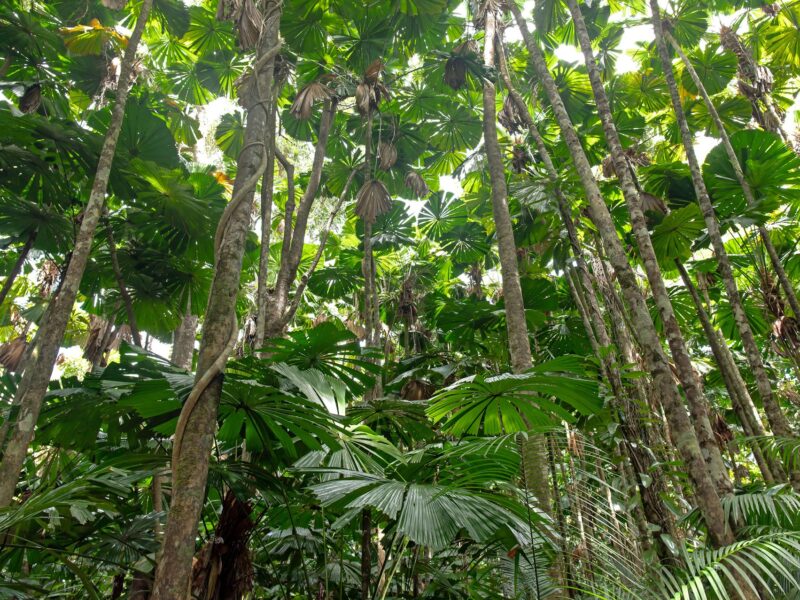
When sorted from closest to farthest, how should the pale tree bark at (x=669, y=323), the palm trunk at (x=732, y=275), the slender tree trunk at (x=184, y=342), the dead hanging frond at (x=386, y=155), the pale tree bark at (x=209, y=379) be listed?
1. the pale tree bark at (x=209, y=379)
2. the pale tree bark at (x=669, y=323)
3. the palm trunk at (x=732, y=275)
4. the slender tree trunk at (x=184, y=342)
5. the dead hanging frond at (x=386, y=155)

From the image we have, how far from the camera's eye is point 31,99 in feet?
17.1

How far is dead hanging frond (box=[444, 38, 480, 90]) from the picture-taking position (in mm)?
6203

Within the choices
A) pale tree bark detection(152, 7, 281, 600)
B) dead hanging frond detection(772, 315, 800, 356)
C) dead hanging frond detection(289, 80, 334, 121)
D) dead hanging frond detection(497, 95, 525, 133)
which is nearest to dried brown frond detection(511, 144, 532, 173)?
dead hanging frond detection(497, 95, 525, 133)

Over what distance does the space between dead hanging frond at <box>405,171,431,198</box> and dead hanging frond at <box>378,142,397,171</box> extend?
51 cm

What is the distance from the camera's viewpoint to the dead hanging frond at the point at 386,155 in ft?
25.4

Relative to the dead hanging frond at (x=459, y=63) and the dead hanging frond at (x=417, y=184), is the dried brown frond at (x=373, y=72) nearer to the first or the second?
the dead hanging frond at (x=459, y=63)

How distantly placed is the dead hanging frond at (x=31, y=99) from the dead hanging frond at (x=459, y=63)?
4.66 meters

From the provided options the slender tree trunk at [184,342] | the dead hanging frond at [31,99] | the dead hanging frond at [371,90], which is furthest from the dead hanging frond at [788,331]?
the dead hanging frond at [31,99]

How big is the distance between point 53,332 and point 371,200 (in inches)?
177

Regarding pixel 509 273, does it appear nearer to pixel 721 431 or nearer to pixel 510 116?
pixel 510 116

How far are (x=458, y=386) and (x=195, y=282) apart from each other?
13.4ft

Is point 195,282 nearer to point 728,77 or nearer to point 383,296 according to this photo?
point 383,296

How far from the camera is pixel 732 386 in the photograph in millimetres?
5234

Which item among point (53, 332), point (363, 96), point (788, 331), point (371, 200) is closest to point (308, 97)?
point (363, 96)
